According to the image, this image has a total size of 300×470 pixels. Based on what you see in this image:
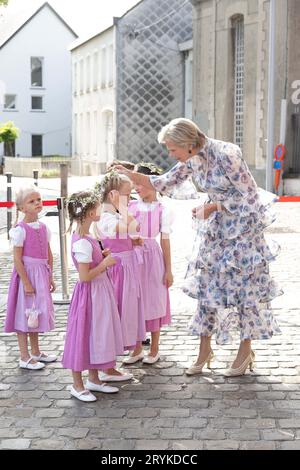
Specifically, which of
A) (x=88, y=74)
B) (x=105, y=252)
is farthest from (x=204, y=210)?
(x=88, y=74)

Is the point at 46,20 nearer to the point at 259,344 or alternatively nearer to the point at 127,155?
the point at 127,155

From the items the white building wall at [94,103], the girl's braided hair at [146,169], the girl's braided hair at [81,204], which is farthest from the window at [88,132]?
the girl's braided hair at [81,204]

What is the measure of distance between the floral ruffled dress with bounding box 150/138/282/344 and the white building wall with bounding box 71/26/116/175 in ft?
101

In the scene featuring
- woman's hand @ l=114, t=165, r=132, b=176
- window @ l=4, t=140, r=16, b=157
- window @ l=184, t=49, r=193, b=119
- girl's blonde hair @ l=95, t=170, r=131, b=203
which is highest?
window @ l=184, t=49, r=193, b=119

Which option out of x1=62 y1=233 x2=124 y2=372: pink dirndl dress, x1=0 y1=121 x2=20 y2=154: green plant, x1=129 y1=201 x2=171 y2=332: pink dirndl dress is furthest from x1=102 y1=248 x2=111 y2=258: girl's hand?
x1=0 y1=121 x2=20 y2=154: green plant

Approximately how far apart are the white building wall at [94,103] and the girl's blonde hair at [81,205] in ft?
102

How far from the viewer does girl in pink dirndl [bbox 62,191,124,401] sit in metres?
5.32

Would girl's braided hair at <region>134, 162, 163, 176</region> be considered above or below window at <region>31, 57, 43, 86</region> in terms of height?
below

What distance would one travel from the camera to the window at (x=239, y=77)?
1024 inches

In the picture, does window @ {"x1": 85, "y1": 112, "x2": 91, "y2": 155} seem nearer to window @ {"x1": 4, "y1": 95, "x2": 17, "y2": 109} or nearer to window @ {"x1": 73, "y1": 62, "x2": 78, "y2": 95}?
window @ {"x1": 73, "y1": 62, "x2": 78, "y2": 95}

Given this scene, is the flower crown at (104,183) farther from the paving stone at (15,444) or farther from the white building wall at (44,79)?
the white building wall at (44,79)

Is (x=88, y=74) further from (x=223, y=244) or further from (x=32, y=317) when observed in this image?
(x=223, y=244)

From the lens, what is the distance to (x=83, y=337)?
17.5ft
